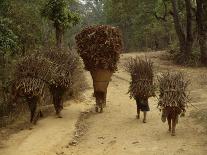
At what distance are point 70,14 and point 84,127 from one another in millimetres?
9050

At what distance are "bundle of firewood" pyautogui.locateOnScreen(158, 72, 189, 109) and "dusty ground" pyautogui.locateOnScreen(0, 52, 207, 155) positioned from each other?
78 centimetres

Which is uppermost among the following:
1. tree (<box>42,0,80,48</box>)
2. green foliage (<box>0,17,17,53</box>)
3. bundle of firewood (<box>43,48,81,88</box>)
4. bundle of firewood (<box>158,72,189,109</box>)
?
tree (<box>42,0,80,48</box>)

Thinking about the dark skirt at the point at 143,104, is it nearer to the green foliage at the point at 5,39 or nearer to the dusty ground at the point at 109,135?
the dusty ground at the point at 109,135

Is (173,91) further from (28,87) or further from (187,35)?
(187,35)

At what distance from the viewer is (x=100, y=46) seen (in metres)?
13.4

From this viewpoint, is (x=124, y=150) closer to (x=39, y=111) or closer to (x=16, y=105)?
(x=39, y=111)

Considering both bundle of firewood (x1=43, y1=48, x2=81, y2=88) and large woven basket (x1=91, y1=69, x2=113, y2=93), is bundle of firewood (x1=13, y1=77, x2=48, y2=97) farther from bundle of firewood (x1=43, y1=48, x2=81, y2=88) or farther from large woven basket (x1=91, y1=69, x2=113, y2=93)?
large woven basket (x1=91, y1=69, x2=113, y2=93)

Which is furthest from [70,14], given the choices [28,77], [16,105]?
[28,77]

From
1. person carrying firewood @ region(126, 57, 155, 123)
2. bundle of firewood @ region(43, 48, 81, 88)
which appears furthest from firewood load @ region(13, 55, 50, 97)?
person carrying firewood @ region(126, 57, 155, 123)

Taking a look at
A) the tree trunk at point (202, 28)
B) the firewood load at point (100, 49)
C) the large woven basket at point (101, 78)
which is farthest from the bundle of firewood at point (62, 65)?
the tree trunk at point (202, 28)

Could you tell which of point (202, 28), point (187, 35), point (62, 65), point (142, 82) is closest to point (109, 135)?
point (142, 82)

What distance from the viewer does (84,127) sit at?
12.6 meters

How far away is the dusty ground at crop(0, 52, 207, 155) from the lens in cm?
1020

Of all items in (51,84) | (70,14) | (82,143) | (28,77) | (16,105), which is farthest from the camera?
(70,14)
